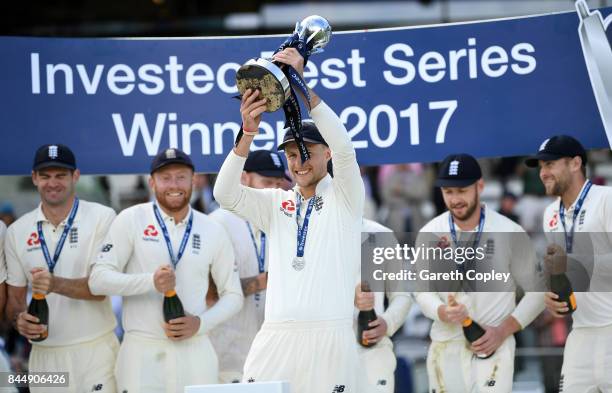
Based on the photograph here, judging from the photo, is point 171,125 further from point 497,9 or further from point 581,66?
point 497,9

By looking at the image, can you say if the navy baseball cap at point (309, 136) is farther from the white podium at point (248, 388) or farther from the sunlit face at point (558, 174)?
the sunlit face at point (558, 174)

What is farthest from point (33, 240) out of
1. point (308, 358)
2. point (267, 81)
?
point (267, 81)

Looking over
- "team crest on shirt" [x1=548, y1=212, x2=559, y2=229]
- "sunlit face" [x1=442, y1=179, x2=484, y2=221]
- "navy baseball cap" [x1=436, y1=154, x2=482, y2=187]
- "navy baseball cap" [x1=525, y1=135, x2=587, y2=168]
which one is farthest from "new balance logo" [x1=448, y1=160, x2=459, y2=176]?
"team crest on shirt" [x1=548, y1=212, x2=559, y2=229]

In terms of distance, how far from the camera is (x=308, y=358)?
6.25m

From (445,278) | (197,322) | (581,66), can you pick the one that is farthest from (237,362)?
(581,66)

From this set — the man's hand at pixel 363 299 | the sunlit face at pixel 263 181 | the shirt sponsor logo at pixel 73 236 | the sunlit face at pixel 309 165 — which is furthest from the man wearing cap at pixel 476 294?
the shirt sponsor logo at pixel 73 236

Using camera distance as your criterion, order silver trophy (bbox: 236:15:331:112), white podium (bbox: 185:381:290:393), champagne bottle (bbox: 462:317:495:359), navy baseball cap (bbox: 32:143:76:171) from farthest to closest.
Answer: navy baseball cap (bbox: 32:143:76:171) → champagne bottle (bbox: 462:317:495:359) → silver trophy (bbox: 236:15:331:112) → white podium (bbox: 185:381:290:393)

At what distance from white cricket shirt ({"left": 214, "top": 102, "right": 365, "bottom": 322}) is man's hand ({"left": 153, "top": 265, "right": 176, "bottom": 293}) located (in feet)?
3.16

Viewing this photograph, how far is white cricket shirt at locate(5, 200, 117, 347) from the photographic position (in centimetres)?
779

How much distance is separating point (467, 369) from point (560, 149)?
1.62 m

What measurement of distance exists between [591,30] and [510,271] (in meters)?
1.79

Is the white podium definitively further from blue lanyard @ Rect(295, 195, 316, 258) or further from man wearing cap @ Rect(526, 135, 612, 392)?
man wearing cap @ Rect(526, 135, 612, 392)

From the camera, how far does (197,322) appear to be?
7.60m

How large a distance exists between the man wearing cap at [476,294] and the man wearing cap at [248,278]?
1138 mm
